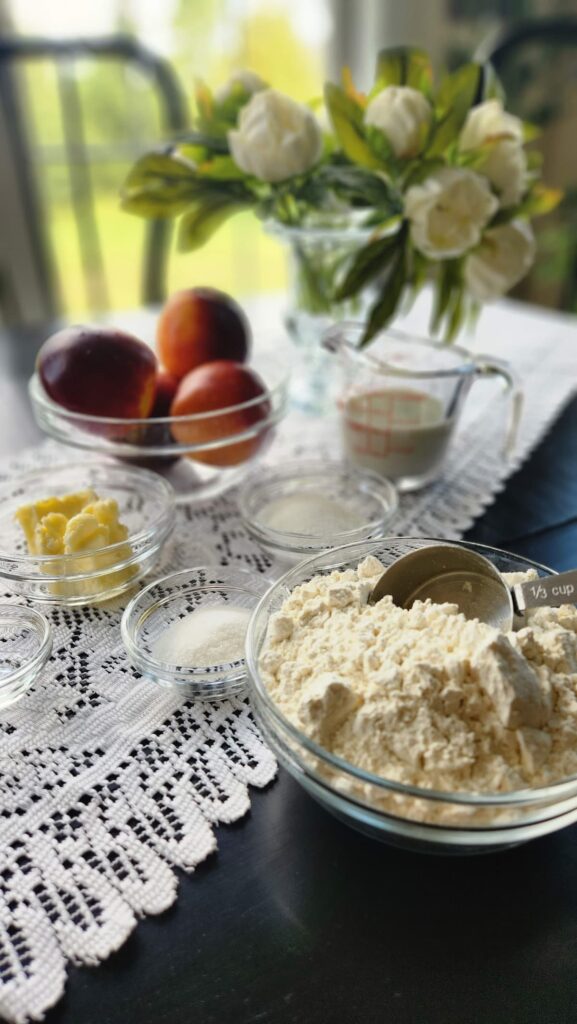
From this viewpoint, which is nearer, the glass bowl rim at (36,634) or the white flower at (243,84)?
the glass bowl rim at (36,634)

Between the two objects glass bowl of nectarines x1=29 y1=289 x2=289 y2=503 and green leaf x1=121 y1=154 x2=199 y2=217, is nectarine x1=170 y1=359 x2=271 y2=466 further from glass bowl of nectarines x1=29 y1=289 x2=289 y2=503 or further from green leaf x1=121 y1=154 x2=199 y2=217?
green leaf x1=121 y1=154 x2=199 y2=217

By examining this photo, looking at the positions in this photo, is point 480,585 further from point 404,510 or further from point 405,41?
point 405,41

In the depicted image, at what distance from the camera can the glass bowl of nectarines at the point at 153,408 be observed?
0.73 metres

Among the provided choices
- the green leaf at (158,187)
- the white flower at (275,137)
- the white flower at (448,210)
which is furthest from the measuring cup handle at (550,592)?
the green leaf at (158,187)

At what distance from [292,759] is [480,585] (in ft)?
0.66

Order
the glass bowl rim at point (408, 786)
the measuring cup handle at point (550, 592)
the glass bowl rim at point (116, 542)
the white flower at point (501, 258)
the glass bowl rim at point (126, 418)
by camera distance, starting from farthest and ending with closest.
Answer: the white flower at point (501, 258) → the glass bowl rim at point (126, 418) → the glass bowl rim at point (116, 542) → the measuring cup handle at point (550, 592) → the glass bowl rim at point (408, 786)

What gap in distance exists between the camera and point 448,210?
753 millimetres

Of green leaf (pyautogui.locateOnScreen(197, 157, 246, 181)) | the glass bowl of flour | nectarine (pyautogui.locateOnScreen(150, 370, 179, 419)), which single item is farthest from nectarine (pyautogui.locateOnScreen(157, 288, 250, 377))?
the glass bowl of flour

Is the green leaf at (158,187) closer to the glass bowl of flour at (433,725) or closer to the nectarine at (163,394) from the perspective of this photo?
the nectarine at (163,394)

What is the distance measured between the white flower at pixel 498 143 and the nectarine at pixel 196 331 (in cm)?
32

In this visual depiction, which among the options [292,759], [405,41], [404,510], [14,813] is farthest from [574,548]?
[405,41]

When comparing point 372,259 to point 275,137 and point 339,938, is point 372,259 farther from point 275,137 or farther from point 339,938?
point 339,938

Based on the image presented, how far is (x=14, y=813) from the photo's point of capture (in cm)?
46

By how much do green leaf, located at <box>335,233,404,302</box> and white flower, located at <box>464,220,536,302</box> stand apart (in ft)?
0.35
